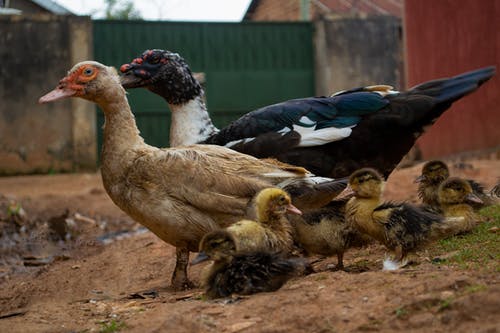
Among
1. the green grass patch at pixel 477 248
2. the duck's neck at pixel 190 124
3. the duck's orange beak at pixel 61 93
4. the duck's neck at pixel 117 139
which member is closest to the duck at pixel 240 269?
the green grass patch at pixel 477 248

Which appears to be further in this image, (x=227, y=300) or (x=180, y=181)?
(x=180, y=181)

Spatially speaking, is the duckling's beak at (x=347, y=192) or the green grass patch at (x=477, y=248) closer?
the green grass patch at (x=477, y=248)

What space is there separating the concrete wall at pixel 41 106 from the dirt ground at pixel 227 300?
600 cm

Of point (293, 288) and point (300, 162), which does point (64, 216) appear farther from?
point (293, 288)

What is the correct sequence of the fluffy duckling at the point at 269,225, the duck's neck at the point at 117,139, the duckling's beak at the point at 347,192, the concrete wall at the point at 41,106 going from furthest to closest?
the concrete wall at the point at 41,106
the duck's neck at the point at 117,139
the duckling's beak at the point at 347,192
the fluffy duckling at the point at 269,225

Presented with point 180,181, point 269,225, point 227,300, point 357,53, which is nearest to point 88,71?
point 180,181

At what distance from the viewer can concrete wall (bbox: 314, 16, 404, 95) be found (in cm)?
1580

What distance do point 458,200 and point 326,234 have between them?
1149 millimetres

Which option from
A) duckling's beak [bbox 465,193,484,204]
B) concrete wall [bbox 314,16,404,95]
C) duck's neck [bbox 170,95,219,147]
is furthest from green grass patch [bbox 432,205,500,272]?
concrete wall [bbox 314,16,404,95]

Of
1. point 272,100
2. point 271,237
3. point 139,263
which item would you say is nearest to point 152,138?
point 272,100

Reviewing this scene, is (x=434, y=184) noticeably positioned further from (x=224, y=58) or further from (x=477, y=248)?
(x=224, y=58)

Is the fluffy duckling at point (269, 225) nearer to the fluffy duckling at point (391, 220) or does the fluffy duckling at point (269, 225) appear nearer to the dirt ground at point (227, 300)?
the dirt ground at point (227, 300)

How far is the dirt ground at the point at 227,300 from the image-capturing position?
131 inches

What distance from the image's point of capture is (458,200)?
5.55 metres
